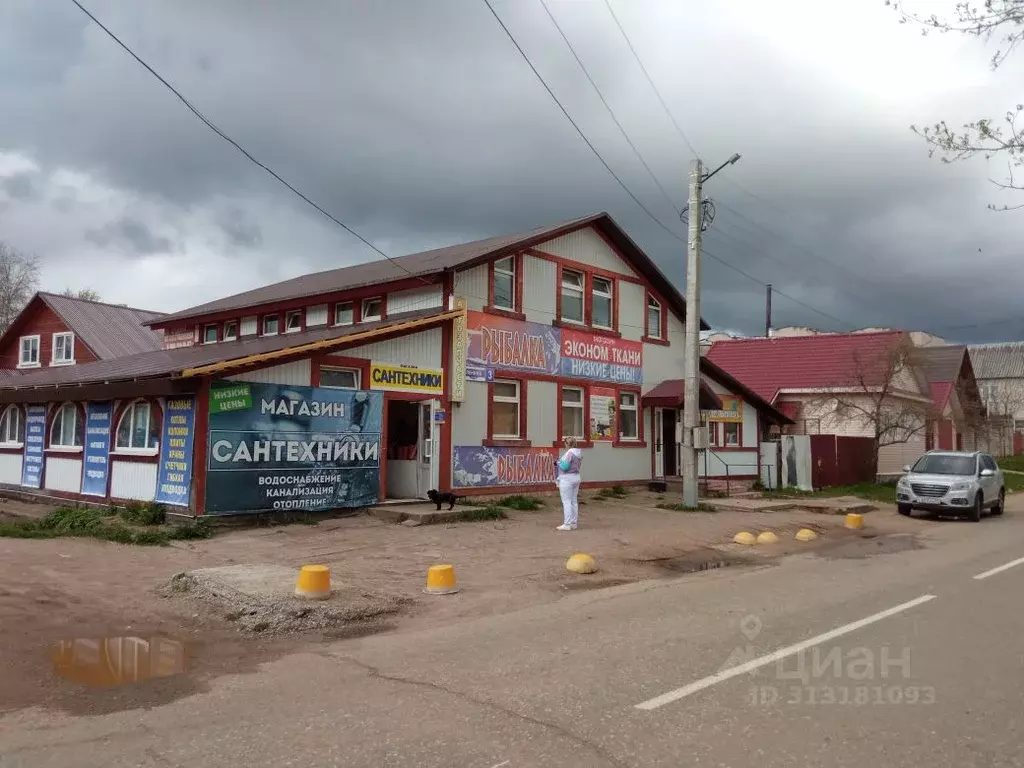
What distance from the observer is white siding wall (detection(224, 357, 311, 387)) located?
14586 mm

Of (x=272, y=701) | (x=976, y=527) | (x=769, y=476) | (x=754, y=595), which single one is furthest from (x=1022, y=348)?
(x=272, y=701)

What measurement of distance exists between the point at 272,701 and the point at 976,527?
1738 centimetres

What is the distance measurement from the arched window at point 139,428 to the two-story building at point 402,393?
4 centimetres

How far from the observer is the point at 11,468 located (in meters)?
20.0

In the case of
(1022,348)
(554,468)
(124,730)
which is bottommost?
(124,730)

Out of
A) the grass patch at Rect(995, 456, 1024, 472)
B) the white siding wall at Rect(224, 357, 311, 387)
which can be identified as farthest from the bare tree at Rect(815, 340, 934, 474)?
the white siding wall at Rect(224, 357, 311, 387)

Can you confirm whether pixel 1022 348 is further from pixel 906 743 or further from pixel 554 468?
pixel 906 743

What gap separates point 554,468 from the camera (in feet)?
68.7

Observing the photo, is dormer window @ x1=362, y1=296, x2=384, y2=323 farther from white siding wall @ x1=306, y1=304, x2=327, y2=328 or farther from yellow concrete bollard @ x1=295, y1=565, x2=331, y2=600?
yellow concrete bollard @ x1=295, y1=565, x2=331, y2=600

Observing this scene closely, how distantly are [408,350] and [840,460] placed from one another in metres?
18.0

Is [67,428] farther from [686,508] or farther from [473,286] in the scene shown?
[686,508]

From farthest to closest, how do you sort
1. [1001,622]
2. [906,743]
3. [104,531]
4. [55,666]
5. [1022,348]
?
[1022,348]
[104,531]
[1001,622]
[55,666]
[906,743]

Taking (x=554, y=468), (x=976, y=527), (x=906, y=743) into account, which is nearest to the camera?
(x=906, y=743)

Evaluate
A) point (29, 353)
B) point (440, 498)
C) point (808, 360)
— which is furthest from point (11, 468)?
point (808, 360)
